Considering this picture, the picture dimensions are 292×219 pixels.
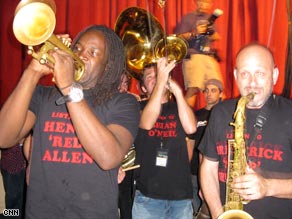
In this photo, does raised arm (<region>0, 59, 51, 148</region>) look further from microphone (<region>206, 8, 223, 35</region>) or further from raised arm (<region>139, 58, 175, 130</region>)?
microphone (<region>206, 8, 223, 35</region>)

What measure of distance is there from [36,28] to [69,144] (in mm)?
660

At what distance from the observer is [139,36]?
4281 millimetres

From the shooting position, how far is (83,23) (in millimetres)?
6176

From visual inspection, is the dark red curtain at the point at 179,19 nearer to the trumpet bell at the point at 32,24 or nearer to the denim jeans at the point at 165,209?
the denim jeans at the point at 165,209

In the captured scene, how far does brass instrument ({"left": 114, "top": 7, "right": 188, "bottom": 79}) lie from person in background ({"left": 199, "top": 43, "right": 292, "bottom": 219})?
1917mm

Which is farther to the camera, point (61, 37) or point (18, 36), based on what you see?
point (61, 37)

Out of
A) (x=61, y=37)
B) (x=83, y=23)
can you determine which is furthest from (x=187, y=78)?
(x=61, y=37)

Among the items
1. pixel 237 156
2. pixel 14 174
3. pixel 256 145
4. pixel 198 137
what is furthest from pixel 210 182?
pixel 14 174

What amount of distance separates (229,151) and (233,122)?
200mm

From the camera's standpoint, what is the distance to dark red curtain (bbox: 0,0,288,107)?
16.3ft

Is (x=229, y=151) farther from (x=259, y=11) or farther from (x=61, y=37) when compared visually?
(x=259, y=11)

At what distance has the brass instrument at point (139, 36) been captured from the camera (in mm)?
4211

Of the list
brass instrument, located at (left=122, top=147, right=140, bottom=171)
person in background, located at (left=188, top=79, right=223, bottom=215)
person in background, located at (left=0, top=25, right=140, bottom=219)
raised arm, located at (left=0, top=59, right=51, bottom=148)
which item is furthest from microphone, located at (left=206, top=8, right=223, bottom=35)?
raised arm, located at (left=0, top=59, right=51, bottom=148)

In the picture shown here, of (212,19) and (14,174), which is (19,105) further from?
(212,19)
